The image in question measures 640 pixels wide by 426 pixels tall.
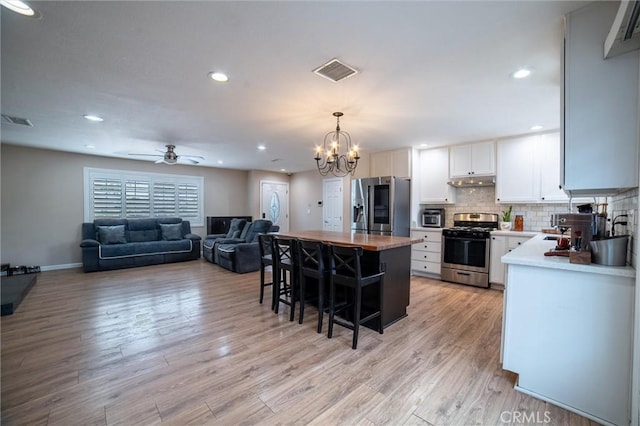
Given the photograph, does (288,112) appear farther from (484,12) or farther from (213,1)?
(484,12)

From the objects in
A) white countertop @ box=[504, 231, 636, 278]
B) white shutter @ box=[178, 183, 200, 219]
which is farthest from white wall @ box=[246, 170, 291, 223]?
white countertop @ box=[504, 231, 636, 278]

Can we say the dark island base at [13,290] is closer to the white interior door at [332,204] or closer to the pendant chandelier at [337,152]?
the pendant chandelier at [337,152]

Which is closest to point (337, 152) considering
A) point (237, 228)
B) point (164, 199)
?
point (237, 228)

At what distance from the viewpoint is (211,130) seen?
415cm

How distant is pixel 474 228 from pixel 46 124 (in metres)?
6.78

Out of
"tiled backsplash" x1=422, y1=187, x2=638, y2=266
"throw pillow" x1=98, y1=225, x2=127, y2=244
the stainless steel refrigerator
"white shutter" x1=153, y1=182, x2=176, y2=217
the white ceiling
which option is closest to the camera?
the white ceiling

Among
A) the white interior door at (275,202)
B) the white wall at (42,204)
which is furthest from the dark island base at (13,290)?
the white interior door at (275,202)

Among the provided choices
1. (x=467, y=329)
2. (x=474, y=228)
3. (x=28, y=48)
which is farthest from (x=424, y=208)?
(x=28, y=48)

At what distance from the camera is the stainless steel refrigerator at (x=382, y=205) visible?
5.06m

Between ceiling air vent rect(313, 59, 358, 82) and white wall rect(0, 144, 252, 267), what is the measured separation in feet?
20.3

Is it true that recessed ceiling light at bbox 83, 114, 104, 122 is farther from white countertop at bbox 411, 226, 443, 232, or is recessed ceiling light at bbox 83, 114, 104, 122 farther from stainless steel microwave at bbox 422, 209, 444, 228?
stainless steel microwave at bbox 422, 209, 444, 228

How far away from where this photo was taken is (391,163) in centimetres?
556

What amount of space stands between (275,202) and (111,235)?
4.31 metres

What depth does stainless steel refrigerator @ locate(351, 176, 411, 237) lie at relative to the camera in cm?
506
